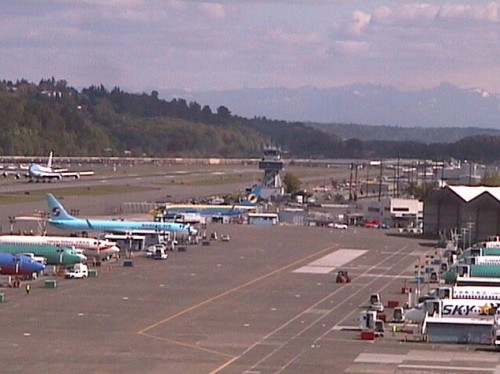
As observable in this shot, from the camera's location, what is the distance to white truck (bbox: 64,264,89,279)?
78.2 meters

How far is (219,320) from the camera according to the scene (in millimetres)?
61312

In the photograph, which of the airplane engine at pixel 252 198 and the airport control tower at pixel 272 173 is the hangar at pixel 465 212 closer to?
the airplane engine at pixel 252 198

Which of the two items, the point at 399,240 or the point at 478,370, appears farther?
the point at 399,240

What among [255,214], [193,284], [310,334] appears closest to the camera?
[310,334]

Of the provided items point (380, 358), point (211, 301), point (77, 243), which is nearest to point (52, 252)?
point (77, 243)

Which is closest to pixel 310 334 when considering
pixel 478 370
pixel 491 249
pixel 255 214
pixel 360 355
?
pixel 360 355

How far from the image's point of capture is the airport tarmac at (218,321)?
50219 mm

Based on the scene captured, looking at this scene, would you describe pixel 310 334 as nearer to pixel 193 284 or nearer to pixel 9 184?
pixel 193 284

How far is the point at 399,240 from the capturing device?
115m

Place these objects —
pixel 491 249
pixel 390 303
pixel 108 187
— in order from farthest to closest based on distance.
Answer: pixel 108 187
pixel 491 249
pixel 390 303

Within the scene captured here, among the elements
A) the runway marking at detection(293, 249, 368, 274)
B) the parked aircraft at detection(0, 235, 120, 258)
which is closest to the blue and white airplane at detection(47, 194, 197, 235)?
the parked aircraft at detection(0, 235, 120, 258)

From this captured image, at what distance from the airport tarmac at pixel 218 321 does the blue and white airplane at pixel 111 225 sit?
429 inches

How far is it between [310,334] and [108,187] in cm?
12280

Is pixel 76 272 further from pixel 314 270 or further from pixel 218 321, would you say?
pixel 218 321
